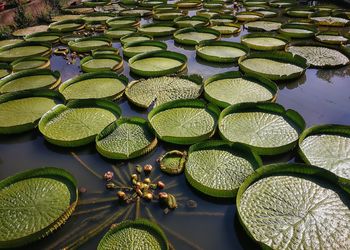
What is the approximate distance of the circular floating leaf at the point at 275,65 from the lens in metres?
5.22

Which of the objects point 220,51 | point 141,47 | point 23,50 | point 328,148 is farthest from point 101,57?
point 328,148

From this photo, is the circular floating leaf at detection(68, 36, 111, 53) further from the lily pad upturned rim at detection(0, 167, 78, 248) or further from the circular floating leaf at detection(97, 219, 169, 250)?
the circular floating leaf at detection(97, 219, 169, 250)

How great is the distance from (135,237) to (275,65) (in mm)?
4333

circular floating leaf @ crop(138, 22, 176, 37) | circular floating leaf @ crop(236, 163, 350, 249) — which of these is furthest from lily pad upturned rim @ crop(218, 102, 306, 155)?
circular floating leaf @ crop(138, 22, 176, 37)

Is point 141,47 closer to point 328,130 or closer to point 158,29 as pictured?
point 158,29

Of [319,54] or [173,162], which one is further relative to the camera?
[319,54]

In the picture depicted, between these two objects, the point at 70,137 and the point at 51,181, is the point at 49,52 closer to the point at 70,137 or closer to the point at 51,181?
the point at 70,137

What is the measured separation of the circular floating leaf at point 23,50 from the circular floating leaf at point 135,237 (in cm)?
532

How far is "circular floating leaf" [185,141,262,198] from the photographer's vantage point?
3027 millimetres

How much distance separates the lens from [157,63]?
597 cm

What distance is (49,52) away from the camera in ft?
22.2

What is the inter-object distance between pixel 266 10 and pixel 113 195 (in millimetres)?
8216

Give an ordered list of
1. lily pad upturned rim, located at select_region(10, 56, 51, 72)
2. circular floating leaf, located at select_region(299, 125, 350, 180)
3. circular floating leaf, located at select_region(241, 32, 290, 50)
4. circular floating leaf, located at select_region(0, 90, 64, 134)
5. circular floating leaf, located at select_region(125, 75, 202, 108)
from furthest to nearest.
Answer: circular floating leaf, located at select_region(241, 32, 290, 50)
lily pad upturned rim, located at select_region(10, 56, 51, 72)
circular floating leaf, located at select_region(125, 75, 202, 108)
circular floating leaf, located at select_region(0, 90, 64, 134)
circular floating leaf, located at select_region(299, 125, 350, 180)

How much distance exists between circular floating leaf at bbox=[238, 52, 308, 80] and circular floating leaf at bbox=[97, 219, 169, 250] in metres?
3.52
